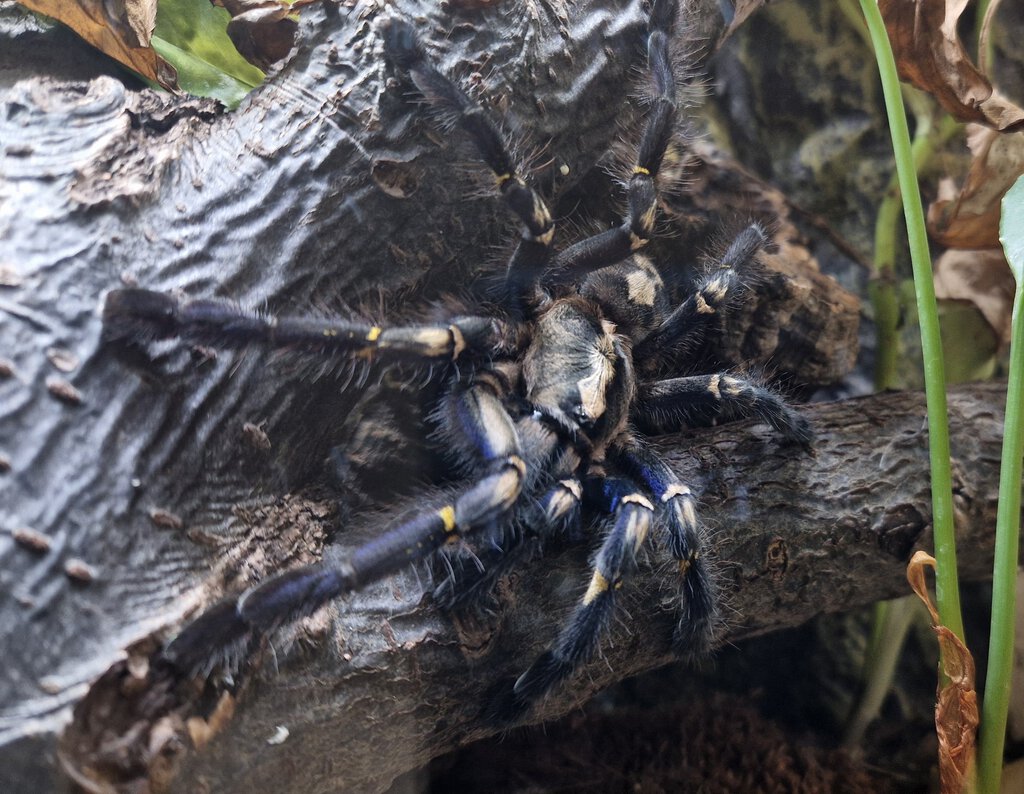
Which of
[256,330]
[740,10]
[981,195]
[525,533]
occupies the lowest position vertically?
[525,533]

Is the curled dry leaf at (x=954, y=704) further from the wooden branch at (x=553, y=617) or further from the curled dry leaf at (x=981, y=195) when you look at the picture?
the curled dry leaf at (x=981, y=195)

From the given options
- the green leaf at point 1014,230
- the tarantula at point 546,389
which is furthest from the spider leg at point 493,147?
the green leaf at point 1014,230

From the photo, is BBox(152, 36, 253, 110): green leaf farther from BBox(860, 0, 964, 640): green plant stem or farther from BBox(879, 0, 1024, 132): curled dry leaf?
BBox(879, 0, 1024, 132): curled dry leaf

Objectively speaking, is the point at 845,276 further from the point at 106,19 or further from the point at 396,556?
the point at 106,19

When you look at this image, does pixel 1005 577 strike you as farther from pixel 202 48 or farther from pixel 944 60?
pixel 202 48

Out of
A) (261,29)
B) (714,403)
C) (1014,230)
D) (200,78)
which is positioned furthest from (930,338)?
(200,78)
